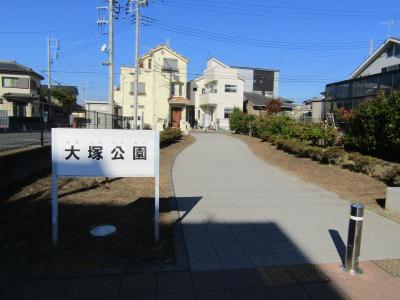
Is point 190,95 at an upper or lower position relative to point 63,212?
upper

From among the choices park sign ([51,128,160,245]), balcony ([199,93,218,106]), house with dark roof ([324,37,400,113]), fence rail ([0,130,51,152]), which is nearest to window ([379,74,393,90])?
house with dark roof ([324,37,400,113])

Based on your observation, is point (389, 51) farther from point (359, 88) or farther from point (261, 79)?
point (261, 79)

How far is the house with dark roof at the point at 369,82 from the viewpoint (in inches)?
762

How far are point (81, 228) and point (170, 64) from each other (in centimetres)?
3906

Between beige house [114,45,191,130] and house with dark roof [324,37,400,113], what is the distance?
19.6 meters

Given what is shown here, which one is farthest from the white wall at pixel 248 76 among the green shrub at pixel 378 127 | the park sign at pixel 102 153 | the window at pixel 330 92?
the park sign at pixel 102 153

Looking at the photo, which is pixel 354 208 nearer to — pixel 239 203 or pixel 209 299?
pixel 209 299

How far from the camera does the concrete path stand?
4.66 m

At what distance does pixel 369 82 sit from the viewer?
20859 mm

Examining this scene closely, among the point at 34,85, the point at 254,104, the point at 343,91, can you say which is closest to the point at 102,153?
the point at 343,91

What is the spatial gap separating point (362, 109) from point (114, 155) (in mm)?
10103

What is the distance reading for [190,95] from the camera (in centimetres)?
5097

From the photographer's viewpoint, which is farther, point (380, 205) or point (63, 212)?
point (380, 205)

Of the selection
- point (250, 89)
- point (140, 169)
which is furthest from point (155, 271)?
point (250, 89)
